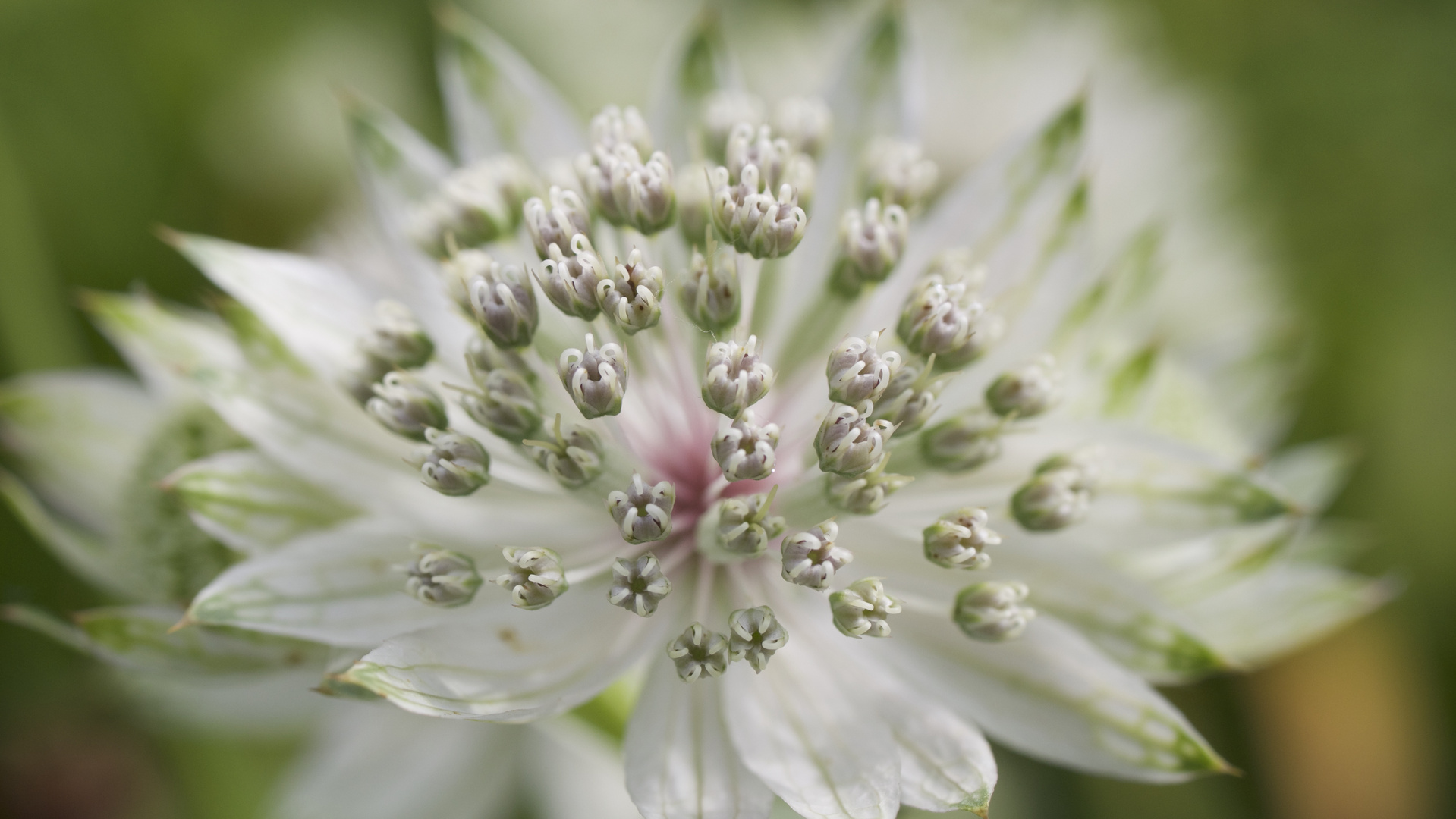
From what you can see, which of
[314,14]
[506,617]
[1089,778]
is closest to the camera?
[506,617]

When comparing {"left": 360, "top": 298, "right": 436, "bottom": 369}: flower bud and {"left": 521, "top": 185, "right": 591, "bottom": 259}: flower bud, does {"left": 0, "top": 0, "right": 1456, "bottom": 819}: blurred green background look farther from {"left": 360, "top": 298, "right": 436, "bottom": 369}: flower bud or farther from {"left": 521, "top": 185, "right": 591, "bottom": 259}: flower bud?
{"left": 521, "top": 185, "right": 591, "bottom": 259}: flower bud

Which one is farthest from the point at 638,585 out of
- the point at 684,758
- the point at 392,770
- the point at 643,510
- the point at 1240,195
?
the point at 1240,195

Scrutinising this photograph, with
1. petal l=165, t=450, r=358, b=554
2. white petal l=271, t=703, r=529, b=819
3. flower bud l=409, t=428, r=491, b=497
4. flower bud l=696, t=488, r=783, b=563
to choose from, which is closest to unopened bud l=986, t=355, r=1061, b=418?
flower bud l=696, t=488, r=783, b=563

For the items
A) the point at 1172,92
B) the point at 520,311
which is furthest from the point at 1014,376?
the point at 1172,92

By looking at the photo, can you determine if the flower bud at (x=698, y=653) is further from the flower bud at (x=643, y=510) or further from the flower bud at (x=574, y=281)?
the flower bud at (x=574, y=281)

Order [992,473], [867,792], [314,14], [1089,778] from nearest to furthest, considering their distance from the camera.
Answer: [867,792]
[992,473]
[1089,778]
[314,14]

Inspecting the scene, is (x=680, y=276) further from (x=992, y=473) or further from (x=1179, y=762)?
(x=1179, y=762)

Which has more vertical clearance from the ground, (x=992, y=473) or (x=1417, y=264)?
(x=1417, y=264)
